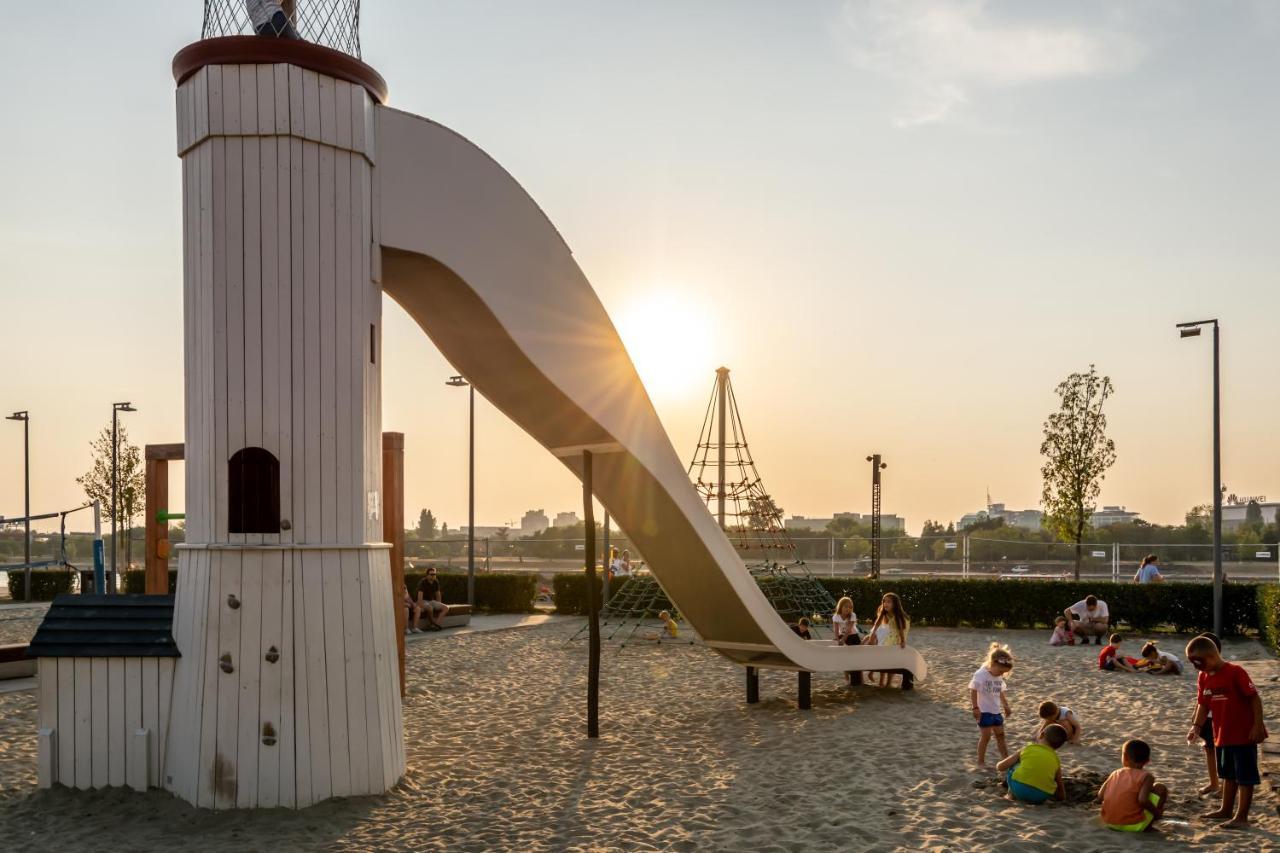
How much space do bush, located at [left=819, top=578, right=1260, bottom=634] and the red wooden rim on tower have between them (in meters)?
20.0

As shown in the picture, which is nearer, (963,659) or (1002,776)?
(1002,776)

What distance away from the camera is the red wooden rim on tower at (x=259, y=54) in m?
8.80

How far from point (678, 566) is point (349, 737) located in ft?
15.7

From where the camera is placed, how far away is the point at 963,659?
18578mm

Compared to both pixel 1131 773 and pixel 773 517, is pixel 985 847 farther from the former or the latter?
pixel 773 517

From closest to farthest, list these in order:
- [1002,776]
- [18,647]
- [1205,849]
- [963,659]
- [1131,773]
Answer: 1. [1205,849]
2. [1131,773]
3. [1002,776]
4. [18,647]
5. [963,659]

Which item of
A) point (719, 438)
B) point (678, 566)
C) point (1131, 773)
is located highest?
point (719, 438)

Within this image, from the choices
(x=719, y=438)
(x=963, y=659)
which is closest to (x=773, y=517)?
(x=719, y=438)

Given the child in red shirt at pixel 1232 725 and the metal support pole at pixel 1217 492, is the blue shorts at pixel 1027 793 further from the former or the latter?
the metal support pole at pixel 1217 492

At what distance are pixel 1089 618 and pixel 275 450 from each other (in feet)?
54.8

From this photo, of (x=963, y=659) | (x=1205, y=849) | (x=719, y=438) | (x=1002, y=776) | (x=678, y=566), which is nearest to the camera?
(x=1205, y=849)

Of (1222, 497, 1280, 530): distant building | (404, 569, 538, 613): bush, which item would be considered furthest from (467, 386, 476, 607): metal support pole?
(1222, 497, 1280, 530): distant building

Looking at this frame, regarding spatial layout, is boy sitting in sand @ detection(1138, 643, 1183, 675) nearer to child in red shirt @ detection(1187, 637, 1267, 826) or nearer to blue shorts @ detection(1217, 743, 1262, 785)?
child in red shirt @ detection(1187, 637, 1267, 826)

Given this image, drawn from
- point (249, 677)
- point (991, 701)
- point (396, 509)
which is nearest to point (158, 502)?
point (396, 509)
